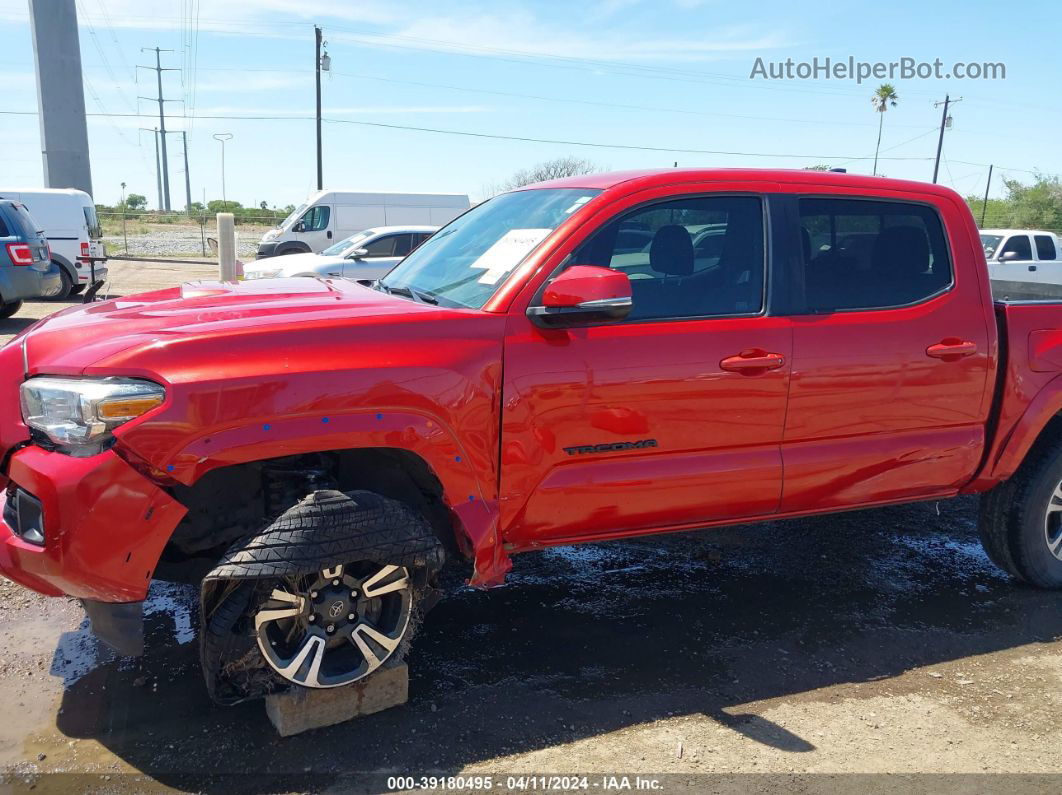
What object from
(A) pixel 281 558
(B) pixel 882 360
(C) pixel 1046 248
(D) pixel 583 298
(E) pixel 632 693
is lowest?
(E) pixel 632 693

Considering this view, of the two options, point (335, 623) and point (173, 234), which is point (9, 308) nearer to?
point (335, 623)

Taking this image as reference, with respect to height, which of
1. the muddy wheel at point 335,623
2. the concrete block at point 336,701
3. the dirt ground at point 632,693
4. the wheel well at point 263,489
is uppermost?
the wheel well at point 263,489

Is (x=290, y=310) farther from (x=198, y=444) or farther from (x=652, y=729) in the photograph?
(x=652, y=729)

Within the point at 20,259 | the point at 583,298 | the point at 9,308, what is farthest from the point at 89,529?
the point at 9,308

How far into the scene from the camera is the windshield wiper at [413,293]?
137 inches

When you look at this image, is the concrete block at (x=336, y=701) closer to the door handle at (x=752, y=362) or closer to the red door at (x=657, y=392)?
the red door at (x=657, y=392)

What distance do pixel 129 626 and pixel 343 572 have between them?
0.69 m

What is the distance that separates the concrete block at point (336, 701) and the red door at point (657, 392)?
69 cm

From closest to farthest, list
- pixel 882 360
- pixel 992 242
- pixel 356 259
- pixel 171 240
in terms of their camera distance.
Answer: pixel 882 360 < pixel 356 259 < pixel 992 242 < pixel 171 240

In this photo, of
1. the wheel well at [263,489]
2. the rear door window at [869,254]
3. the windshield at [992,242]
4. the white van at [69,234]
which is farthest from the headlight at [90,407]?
the windshield at [992,242]

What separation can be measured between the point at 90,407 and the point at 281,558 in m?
0.74

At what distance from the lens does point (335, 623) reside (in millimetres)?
2990

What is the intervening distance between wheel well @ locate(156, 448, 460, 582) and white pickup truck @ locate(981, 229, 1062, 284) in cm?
1683

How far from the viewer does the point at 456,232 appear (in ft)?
13.6
